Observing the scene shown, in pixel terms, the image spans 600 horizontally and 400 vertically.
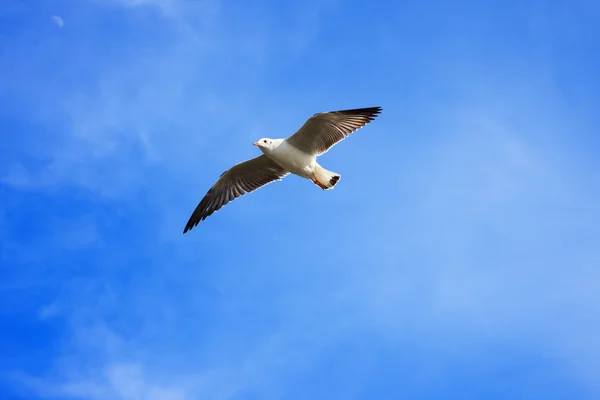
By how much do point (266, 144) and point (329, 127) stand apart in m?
1.14

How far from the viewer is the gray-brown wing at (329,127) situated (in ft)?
38.1

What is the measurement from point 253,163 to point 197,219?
71.2 inches

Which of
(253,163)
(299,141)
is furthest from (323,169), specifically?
(253,163)

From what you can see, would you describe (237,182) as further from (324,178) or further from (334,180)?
(334,180)

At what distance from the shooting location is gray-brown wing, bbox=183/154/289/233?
42.6 ft

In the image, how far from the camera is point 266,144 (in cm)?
1203

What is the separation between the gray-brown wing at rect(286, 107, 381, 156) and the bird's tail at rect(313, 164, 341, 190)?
0.35m

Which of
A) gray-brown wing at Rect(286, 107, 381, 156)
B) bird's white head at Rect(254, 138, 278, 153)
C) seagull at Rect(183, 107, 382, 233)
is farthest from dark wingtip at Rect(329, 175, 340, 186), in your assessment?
bird's white head at Rect(254, 138, 278, 153)

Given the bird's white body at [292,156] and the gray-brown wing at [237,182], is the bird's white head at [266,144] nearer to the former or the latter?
the bird's white body at [292,156]

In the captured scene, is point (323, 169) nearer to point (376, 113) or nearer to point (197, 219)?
point (376, 113)

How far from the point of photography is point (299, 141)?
1190cm

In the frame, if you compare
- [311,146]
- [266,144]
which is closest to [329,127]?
[311,146]

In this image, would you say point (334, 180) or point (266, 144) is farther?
point (334, 180)

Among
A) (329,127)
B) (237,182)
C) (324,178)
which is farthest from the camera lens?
(237,182)
